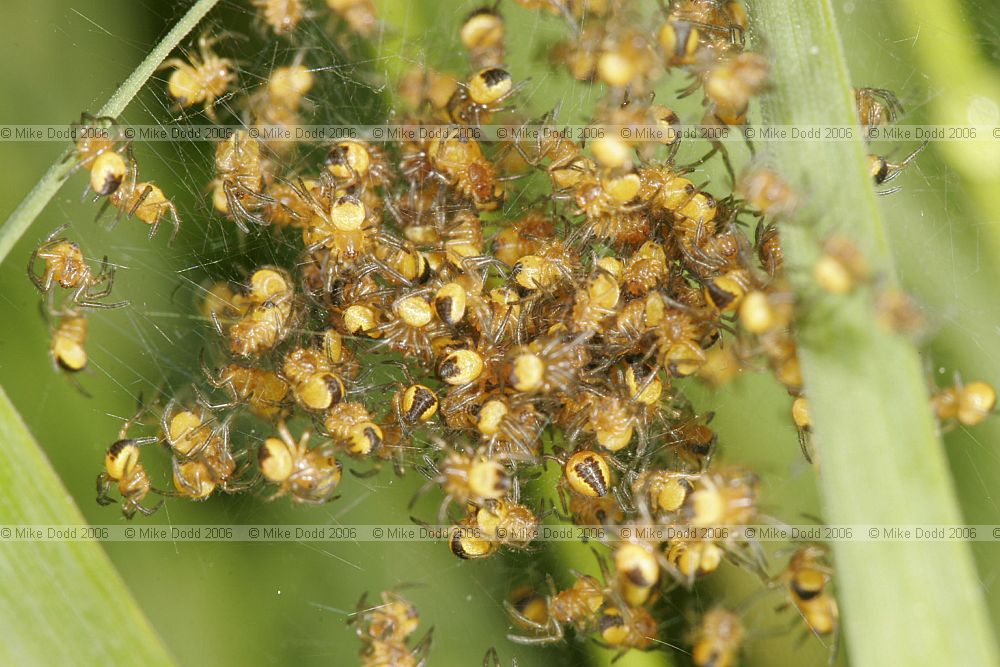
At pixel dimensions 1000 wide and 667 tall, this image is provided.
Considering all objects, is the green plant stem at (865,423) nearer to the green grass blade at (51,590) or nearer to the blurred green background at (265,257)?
the blurred green background at (265,257)

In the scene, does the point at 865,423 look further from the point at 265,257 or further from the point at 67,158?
the point at 67,158

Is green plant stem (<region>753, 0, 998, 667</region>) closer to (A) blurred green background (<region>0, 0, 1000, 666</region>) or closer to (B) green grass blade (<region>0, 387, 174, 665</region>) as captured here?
(A) blurred green background (<region>0, 0, 1000, 666</region>)

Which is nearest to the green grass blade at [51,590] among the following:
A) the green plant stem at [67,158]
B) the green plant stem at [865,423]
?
the green plant stem at [67,158]

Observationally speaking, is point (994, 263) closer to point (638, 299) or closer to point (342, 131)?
point (638, 299)

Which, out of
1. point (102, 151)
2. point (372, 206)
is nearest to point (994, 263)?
point (372, 206)

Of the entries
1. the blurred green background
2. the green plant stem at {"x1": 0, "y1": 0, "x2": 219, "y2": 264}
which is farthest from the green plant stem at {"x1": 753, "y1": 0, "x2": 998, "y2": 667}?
the green plant stem at {"x1": 0, "y1": 0, "x2": 219, "y2": 264}

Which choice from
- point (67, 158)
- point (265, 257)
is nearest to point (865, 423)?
point (265, 257)
